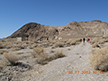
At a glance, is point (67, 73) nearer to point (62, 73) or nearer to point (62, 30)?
point (62, 73)

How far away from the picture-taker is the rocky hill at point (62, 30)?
69188 mm

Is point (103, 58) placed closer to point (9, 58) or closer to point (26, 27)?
point (9, 58)

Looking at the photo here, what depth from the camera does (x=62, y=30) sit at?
253ft

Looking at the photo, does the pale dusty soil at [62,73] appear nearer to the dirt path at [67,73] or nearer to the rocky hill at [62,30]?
the dirt path at [67,73]

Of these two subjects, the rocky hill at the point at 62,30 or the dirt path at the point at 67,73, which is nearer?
the dirt path at the point at 67,73

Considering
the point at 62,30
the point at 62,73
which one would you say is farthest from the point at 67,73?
the point at 62,30

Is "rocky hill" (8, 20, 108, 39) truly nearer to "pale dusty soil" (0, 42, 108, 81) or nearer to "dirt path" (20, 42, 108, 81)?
"pale dusty soil" (0, 42, 108, 81)

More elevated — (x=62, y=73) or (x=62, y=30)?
(x=62, y=30)

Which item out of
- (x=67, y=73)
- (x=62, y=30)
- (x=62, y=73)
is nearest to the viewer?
(x=67, y=73)

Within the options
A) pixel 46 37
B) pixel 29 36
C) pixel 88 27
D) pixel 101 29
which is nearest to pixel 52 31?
pixel 46 37

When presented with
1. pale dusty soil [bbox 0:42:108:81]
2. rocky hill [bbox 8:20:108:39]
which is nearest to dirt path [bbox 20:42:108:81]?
pale dusty soil [bbox 0:42:108:81]

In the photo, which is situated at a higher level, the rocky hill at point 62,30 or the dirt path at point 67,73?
the rocky hill at point 62,30

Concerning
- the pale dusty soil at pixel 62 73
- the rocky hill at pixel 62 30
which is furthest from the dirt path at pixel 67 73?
the rocky hill at pixel 62 30

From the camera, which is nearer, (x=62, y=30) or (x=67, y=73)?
(x=67, y=73)
